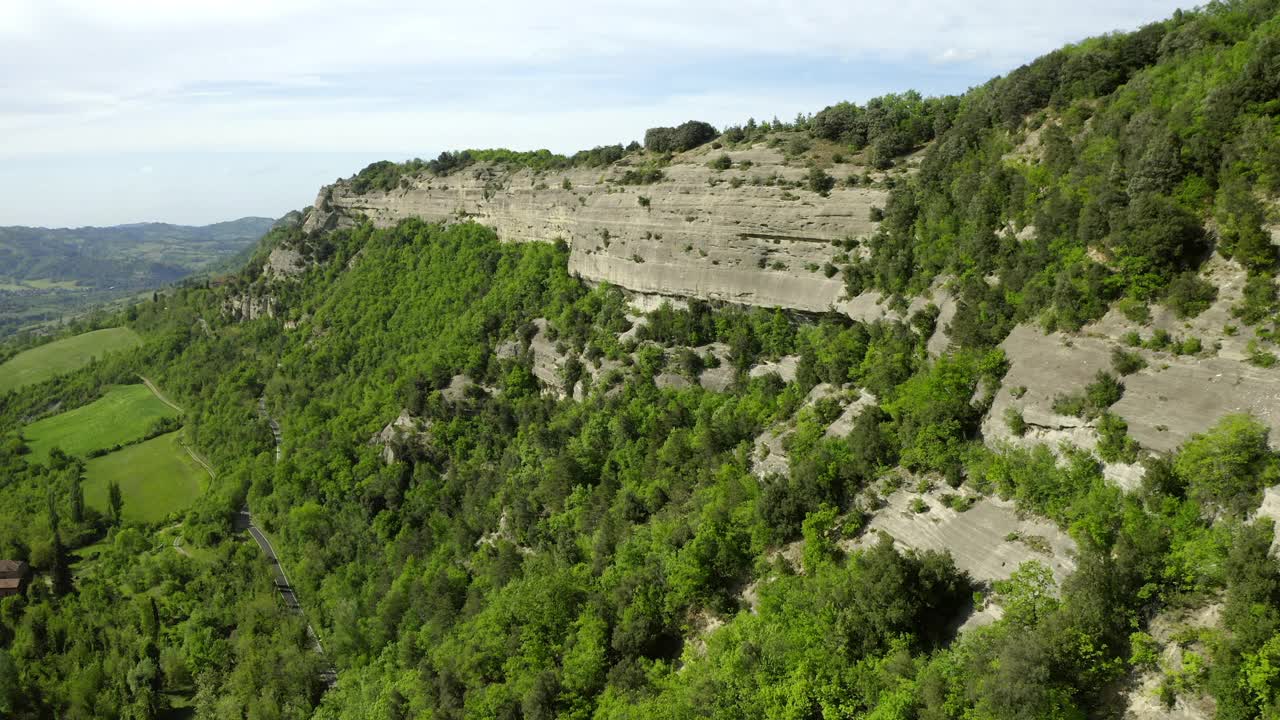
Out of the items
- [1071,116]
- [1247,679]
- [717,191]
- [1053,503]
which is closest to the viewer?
[1247,679]

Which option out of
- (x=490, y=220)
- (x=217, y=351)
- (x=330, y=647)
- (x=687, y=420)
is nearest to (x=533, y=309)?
Answer: (x=490, y=220)

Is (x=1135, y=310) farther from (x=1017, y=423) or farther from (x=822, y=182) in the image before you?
(x=822, y=182)

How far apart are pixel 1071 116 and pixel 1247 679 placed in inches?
1065

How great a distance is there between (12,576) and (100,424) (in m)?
41.9

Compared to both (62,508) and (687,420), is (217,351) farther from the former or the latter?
(687,420)

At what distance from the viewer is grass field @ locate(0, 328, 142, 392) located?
470 feet

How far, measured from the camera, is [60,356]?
151000 millimetres

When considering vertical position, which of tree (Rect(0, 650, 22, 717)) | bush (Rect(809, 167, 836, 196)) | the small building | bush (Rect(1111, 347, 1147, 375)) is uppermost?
bush (Rect(809, 167, 836, 196))

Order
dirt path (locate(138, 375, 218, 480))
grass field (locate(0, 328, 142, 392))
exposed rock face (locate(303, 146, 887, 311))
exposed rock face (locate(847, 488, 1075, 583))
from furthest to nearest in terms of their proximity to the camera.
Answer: grass field (locate(0, 328, 142, 392)) < dirt path (locate(138, 375, 218, 480)) < exposed rock face (locate(303, 146, 887, 311)) < exposed rock face (locate(847, 488, 1075, 583))

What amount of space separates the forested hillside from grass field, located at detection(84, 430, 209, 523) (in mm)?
18737

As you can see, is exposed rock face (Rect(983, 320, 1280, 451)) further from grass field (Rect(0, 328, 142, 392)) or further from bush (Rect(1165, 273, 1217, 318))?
grass field (Rect(0, 328, 142, 392))

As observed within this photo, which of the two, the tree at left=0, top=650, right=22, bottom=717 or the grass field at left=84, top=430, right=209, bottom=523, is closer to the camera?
the tree at left=0, top=650, right=22, bottom=717

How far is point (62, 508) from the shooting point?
9462cm

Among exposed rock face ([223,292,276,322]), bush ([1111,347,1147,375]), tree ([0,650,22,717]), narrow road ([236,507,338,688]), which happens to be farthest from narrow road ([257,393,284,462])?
bush ([1111,347,1147,375])
